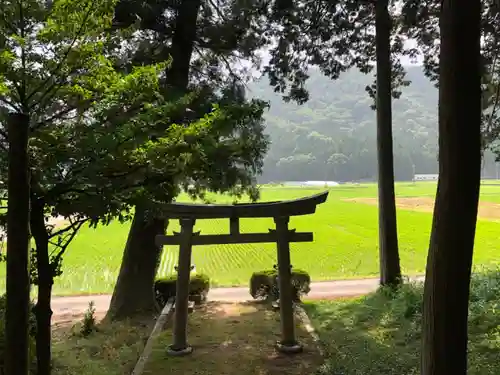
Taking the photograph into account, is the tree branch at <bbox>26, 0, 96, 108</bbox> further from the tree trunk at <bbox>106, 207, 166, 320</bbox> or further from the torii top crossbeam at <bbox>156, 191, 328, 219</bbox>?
the tree trunk at <bbox>106, 207, 166, 320</bbox>

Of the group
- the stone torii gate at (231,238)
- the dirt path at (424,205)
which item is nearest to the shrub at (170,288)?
the stone torii gate at (231,238)

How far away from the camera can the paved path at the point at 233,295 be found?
10508 mm

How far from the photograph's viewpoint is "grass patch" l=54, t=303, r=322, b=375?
17.5 ft

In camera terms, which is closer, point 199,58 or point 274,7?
point 274,7

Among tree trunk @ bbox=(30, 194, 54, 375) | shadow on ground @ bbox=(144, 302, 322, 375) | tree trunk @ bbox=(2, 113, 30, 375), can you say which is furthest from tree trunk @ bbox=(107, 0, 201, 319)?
tree trunk @ bbox=(2, 113, 30, 375)

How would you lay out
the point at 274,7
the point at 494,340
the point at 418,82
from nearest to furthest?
the point at 494,340 → the point at 274,7 → the point at 418,82

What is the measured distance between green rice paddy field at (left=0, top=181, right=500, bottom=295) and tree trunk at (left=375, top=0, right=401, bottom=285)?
3.18 m

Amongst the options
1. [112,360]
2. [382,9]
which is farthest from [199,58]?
[112,360]

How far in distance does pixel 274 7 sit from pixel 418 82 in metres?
56.5

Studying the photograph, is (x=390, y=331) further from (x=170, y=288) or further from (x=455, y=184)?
(x=170, y=288)

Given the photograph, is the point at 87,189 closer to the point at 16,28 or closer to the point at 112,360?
the point at 16,28

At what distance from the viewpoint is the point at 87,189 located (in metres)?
3.16

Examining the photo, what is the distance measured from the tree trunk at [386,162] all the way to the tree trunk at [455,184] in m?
5.42

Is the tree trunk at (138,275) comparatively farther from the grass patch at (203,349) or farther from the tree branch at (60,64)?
the tree branch at (60,64)
